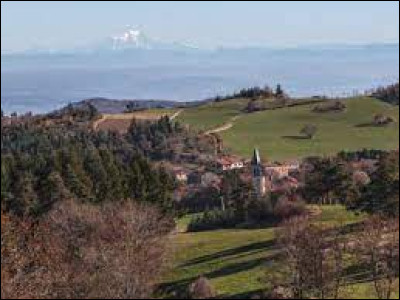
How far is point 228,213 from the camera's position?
38.6 meters

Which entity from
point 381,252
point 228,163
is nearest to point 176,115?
point 228,163

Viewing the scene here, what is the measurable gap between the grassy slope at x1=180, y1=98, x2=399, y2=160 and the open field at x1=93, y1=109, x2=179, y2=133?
2.89 m

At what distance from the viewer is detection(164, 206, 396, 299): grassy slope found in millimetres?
20583

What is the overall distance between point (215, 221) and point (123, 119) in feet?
149

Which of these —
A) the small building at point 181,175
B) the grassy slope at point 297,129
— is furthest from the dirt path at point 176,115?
the small building at point 181,175

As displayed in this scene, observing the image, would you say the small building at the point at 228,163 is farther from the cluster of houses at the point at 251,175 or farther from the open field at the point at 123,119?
the open field at the point at 123,119

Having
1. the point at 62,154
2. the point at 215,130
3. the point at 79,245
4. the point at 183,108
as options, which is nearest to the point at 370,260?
the point at 79,245

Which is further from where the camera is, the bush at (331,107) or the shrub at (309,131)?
the bush at (331,107)

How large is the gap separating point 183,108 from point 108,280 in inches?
3104

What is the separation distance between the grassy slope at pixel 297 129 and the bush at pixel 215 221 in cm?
2587

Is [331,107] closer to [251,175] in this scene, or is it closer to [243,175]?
[243,175]

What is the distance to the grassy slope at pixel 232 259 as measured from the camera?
20583 mm

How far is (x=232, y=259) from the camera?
2683 cm

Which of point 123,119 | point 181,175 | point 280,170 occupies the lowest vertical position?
point 181,175
